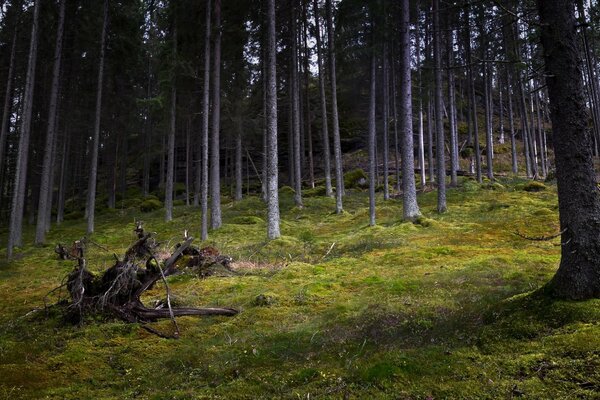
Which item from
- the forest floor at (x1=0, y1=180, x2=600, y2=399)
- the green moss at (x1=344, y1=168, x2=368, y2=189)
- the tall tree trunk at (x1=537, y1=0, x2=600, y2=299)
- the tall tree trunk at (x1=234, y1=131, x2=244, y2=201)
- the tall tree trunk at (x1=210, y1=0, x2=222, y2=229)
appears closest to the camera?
the forest floor at (x1=0, y1=180, x2=600, y2=399)

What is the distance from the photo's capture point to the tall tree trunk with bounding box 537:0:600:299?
4855mm

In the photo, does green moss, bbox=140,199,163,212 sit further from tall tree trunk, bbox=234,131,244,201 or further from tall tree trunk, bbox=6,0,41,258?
tall tree trunk, bbox=6,0,41,258

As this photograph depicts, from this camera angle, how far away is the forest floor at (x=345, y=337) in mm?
4184

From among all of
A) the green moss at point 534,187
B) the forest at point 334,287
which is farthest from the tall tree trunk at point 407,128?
the green moss at point 534,187

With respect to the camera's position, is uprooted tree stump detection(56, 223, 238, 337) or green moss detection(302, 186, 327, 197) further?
green moss detection(302, 186, 327, 197)

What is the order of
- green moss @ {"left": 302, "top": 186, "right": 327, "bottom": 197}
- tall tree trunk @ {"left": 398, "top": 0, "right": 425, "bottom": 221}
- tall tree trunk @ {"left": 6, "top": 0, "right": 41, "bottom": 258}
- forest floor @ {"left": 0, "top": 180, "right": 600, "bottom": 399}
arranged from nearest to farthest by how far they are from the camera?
forest floor @ {"left": 0, "top": 180, "right": 600, "bottom": 399}
tall tree trunk @ {"left": 398, "top": 0, "right": 425, "bottom": 221}
tall tree trunk @ {"left": 6, "top": 0, "right": 41, "bottom": 258}
green moss @ {"left": 302, "top": 186, "right": 327, "bottom": 197}

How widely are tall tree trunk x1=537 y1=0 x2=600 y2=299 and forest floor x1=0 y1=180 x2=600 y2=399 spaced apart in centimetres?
33

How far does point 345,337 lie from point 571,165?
3.69m

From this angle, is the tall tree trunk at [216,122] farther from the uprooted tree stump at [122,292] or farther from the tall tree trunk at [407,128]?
the uprooted tree stump at [122,292]

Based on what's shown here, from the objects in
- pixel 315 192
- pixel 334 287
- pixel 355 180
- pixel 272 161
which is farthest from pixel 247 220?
pixel 355 180

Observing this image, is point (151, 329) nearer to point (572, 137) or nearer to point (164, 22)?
point (572, 137)

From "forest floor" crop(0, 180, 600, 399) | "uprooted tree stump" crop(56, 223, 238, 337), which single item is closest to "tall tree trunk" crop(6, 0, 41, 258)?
"forest floor" crop(0, 180, 600, 399)

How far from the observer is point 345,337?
5711 mm

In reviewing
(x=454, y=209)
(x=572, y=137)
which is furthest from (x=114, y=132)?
(x=572, y=137)
